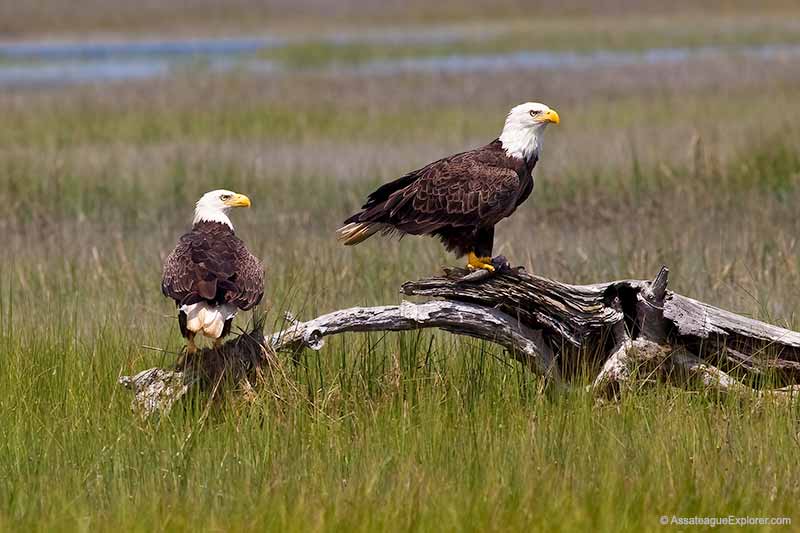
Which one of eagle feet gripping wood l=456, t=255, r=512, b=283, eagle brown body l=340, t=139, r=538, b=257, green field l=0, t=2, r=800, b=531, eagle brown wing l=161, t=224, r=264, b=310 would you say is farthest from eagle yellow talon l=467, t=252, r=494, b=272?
eagle brown wing l=161, t=224, r=264, b=310

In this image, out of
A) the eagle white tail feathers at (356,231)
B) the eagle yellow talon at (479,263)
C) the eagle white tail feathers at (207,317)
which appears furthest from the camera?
the eagle white tail feathers at (356,231)

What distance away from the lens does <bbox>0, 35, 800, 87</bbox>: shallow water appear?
31.9m

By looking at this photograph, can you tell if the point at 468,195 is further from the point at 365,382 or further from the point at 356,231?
the point at 365,382

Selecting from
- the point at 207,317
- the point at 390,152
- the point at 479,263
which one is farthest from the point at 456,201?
the point at 390,152

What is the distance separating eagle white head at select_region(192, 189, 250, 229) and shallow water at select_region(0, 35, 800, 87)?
23.6 m

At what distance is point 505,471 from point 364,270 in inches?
181

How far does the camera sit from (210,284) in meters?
6.07

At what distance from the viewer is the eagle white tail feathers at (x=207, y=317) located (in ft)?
19.8

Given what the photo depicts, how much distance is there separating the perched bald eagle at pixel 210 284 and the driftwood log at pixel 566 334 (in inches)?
10.2

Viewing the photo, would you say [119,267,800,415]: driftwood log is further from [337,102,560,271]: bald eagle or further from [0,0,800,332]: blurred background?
[0,0,800,332]: blurred background

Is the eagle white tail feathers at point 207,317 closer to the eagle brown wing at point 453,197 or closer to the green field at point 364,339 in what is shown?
the green field at point 364,339

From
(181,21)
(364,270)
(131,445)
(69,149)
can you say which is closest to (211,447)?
(131,445)

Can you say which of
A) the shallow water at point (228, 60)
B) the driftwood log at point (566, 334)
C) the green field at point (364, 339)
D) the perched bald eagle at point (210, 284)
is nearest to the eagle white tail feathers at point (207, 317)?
the perched bald eagle at point (210, 284)

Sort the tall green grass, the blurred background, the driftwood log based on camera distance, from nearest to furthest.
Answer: the tall green grass < the driftwood log < the blurred background
